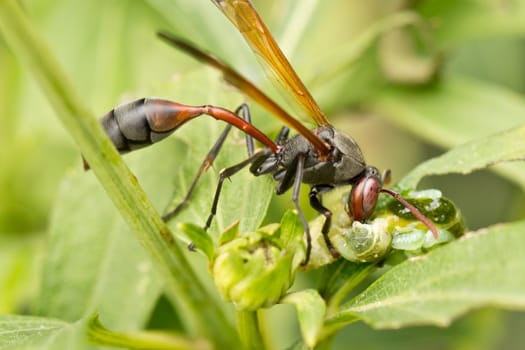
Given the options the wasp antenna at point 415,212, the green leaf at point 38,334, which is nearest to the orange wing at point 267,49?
the wasp antenna at point 415,212

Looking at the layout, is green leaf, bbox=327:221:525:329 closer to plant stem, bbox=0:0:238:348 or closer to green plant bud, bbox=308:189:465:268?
green plant bud, bbox=308:189:465:268

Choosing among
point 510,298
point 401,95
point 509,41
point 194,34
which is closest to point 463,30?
point 401,95

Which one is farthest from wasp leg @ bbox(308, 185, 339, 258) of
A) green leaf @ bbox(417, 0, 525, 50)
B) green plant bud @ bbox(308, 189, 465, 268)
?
green leaf @ bbox(417, 0, 525, 50)

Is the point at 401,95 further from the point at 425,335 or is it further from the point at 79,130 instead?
the point at 79,130

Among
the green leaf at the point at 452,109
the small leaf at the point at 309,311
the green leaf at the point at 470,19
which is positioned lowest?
the green leaf at the point at 452,109

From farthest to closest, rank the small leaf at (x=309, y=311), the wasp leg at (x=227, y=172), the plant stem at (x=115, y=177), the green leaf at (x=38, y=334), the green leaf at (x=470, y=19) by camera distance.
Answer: the green leaf at (x=470, y=19) < the wasp leg at (x=227, y=172) < the green leaf at (x=38, y=334) < the small leaf at (x=309, y=311) < the plant stem at (x=115, y=177)

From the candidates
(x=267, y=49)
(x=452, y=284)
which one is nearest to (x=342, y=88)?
(x=267, y=49)

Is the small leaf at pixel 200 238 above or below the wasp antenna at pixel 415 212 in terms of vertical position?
above

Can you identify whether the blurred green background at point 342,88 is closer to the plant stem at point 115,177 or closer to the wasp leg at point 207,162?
the wasp leg at point 207,162
